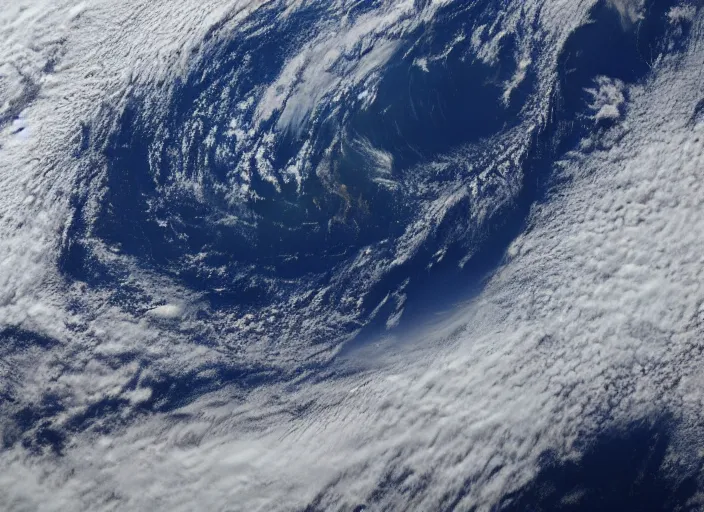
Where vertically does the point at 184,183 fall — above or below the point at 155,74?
below

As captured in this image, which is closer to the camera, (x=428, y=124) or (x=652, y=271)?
(x=652, y=271)

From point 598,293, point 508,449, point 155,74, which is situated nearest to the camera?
point 508,449

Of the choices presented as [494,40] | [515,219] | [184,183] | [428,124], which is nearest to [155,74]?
[184,183]

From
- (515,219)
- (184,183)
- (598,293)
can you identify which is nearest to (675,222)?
(598,293)

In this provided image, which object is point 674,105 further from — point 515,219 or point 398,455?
Result: point 398,455

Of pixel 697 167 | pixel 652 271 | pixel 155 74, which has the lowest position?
pixel 652 271

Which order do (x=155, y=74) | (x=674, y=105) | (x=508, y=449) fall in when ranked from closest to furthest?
(x=508, y=449) → (x=674, y=105) → (x=155, y=74)
